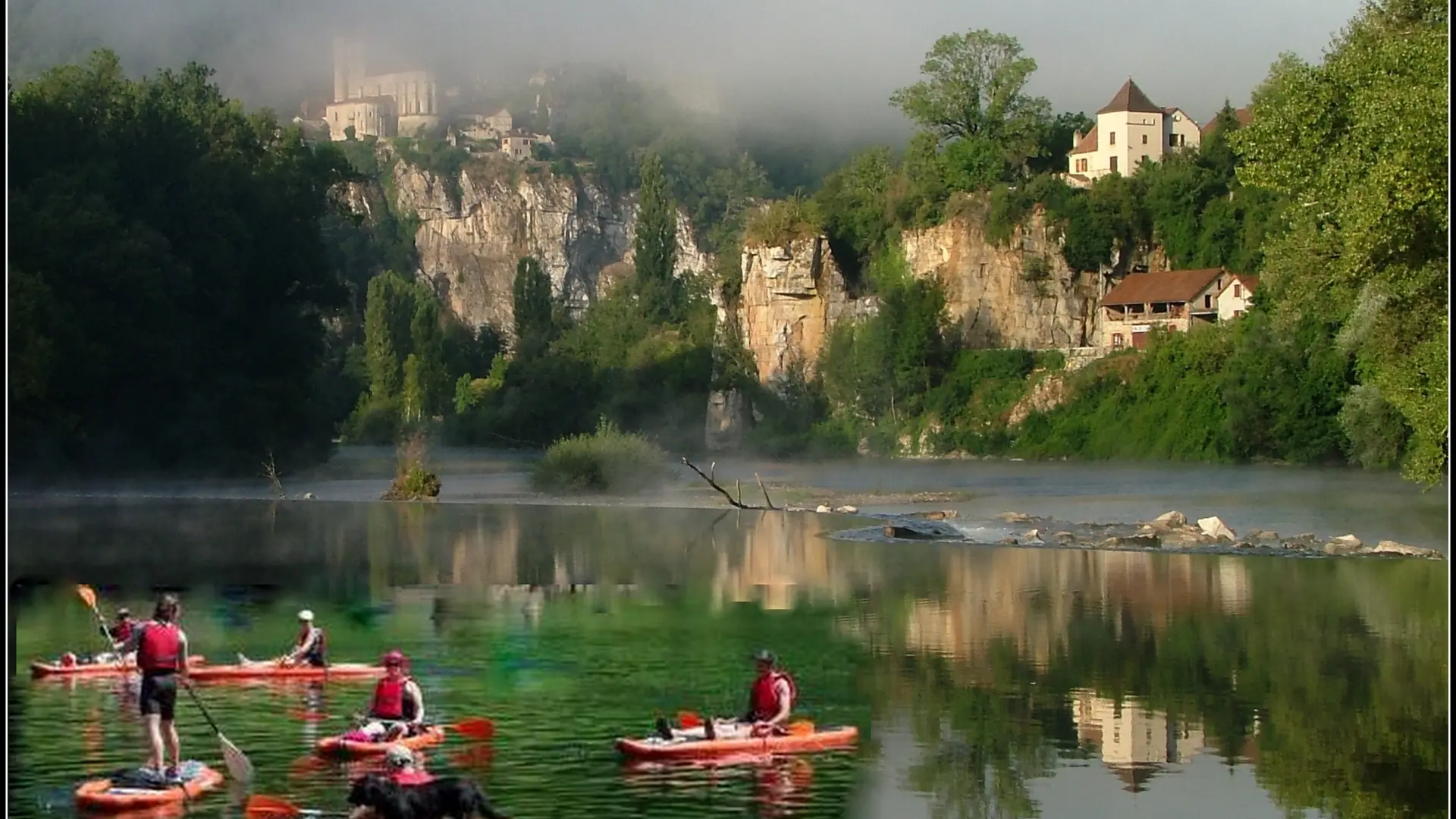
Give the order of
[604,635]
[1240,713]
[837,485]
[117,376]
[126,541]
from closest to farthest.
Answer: [1240,713] < [604,635] < [126,541] < [117,376] < [837,485]

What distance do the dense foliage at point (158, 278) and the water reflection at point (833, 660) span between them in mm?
16401

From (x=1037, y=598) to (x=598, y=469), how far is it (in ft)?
116

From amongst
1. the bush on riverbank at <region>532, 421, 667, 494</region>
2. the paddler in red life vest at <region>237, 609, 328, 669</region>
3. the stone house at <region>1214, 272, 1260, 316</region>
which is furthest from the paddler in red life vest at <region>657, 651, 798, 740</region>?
the stone house at <region>1214, 272, 1260, 316</region>

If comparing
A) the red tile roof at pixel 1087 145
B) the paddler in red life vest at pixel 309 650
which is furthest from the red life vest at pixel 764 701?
the red tile roof at pixel 1087 145

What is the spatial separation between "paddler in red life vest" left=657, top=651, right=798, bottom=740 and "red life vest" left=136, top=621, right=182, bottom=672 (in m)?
4.94

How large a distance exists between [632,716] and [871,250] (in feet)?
284

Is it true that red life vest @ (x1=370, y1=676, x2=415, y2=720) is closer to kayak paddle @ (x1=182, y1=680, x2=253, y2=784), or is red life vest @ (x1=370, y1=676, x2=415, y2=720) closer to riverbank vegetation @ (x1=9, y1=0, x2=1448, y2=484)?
kayak paddle @ (x1=182, y1=680, x2=253, y2=784)

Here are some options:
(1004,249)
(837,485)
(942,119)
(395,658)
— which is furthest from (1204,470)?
(395,658)

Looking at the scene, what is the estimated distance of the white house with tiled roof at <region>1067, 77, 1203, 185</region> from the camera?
111 m

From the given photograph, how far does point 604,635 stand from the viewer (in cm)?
3097

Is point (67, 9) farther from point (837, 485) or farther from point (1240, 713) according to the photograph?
point (1240, 713)

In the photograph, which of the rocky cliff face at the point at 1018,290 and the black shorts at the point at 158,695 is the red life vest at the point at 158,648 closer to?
the black shorts at the point at 158,695

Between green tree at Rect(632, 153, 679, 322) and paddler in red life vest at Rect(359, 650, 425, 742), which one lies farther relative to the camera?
green tree at Rect(632, 153, 679, 322)

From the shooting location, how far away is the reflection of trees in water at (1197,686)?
1997 cm
